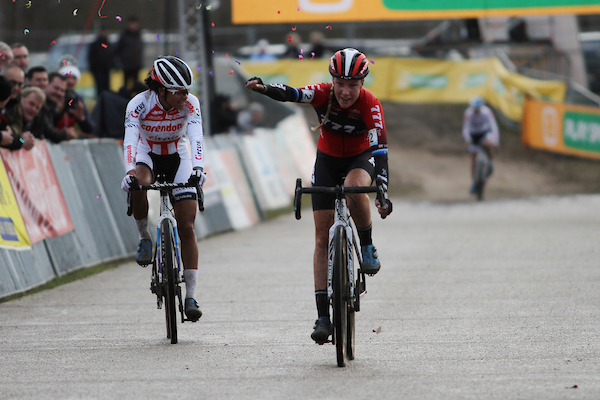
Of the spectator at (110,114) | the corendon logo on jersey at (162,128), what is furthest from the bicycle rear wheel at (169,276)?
the spectator at (110,114)

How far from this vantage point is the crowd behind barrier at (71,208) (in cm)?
918

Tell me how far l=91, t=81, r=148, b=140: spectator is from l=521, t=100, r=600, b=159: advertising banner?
16.5m

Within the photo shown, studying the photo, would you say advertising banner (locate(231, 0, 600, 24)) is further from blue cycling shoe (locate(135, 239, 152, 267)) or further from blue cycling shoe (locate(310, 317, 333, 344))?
blue cycling shoe (locate(310, 317, 333, 344))

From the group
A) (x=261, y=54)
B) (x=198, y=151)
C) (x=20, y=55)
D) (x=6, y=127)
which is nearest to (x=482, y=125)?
(x=261, y=54)

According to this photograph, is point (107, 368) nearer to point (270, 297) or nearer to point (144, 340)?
point (144, 340)

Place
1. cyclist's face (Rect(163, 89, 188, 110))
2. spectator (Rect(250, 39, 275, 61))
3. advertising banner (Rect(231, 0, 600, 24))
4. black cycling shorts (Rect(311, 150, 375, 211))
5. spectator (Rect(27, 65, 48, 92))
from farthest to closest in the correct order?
spectator (Rect(250, 39, 275, 61))
advertising banner (Rect(231, 0, 600, 24))
spectator (Rect(27, 65, 48, 92))
cyclist's face (Rect(163, 89, 188, 110))
black cycling shorts (Rect(311, 150, 375, 211))

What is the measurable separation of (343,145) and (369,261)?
81 cm

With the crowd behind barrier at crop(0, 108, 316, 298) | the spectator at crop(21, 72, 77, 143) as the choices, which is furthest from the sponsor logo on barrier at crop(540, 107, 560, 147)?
the spectator at crop(21, 72, 77, 143)

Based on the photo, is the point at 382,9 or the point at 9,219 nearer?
the point at 9,219

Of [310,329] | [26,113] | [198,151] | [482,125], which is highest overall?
[198,151]

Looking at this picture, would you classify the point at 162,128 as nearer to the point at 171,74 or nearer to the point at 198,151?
the point at 198,151

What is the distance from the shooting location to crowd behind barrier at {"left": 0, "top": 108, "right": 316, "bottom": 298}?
9.18 meters

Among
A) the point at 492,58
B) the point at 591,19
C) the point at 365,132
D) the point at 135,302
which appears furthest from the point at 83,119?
the point at 591,19

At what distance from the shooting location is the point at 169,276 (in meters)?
6.72
